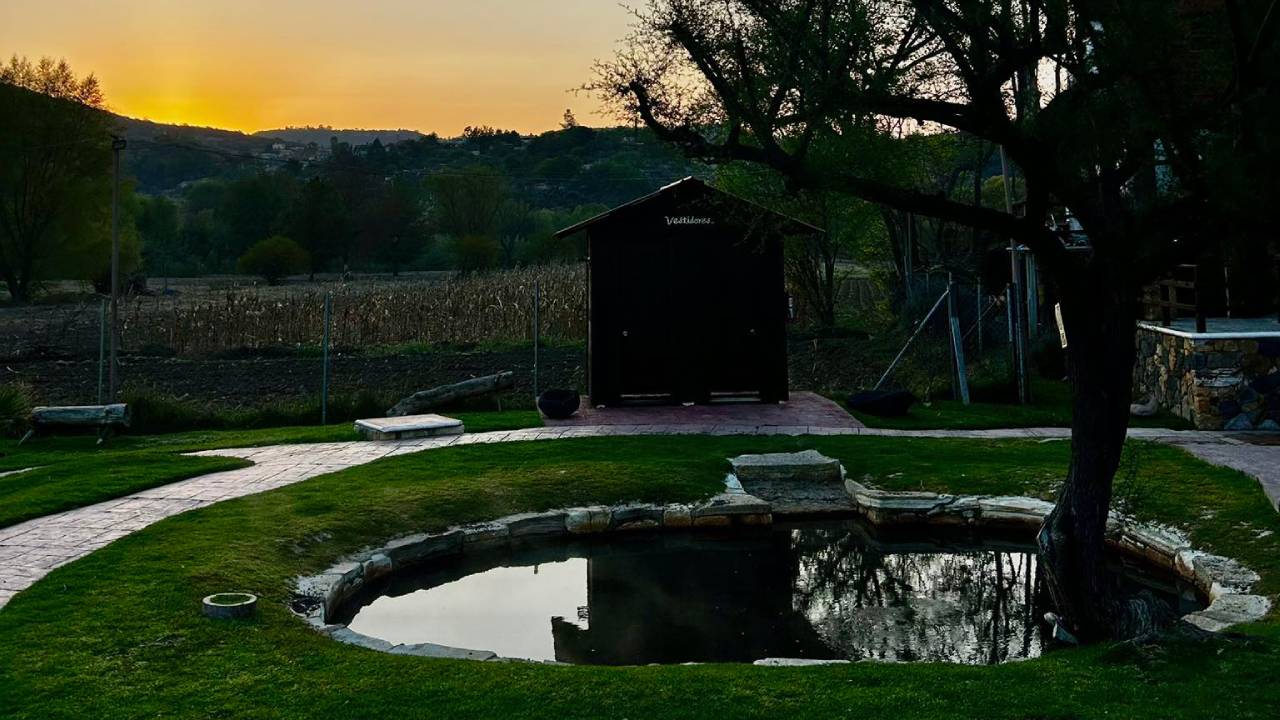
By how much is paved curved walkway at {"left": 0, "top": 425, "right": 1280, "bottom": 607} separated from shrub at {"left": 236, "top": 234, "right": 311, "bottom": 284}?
3937 cm

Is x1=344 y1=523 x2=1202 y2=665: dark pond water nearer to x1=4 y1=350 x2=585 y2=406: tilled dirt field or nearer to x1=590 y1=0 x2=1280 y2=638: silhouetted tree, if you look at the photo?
x1=590 y1=0 x2=1280 y2=638: silhouetted tree

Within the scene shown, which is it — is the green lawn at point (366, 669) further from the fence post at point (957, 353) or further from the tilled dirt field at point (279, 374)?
the tilled dirt field at point (279, 374)

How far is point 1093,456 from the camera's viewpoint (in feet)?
26.1

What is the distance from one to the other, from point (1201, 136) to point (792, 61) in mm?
2536

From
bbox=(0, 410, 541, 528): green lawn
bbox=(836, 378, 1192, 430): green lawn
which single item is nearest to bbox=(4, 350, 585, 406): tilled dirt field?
bbox=(0, 410, 541, 528): green lawn

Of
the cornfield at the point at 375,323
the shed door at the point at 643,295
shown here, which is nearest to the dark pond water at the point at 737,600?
the shed door at the point at 643,295

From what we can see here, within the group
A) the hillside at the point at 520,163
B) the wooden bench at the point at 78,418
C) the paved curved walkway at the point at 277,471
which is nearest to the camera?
the paved curved walkway at the point at 277,471

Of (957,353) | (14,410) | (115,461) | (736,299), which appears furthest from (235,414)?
(957,353)

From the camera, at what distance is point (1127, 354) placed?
25.8ft

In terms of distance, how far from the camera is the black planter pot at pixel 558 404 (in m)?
17.0

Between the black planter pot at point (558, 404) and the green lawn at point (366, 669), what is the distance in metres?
5.94

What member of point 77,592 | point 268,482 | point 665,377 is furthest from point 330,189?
point 77,592

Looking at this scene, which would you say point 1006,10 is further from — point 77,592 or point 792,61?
point 77,592

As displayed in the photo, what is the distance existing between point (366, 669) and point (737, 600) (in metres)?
3.64
